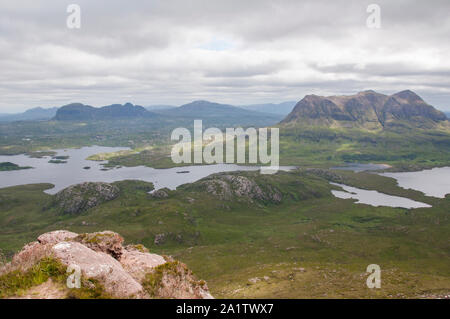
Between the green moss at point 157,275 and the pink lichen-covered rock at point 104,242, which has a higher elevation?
the pink lichen-covered rock at point 104,242

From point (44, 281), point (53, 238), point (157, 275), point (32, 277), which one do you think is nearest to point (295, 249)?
point (157, 275)

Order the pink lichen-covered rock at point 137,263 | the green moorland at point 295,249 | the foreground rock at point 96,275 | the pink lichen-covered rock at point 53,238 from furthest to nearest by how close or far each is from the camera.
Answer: the green moorland at point 295,249, the pink lichen-covered rock at point 53,238, the pink lichen-covered rock at point 137,263, the foreground rock at point 96,275

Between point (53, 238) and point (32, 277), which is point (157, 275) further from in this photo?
point (53, 238)

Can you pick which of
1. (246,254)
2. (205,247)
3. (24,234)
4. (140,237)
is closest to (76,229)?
(24,234)

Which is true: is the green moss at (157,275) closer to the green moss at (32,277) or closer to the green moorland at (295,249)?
the green moss at (32,277)

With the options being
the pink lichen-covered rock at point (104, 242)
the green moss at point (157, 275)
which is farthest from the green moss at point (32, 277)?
the pink lichen-covered rock at point (104, 242)

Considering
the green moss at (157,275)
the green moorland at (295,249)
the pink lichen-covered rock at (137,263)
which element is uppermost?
the green moss at (157,275)
